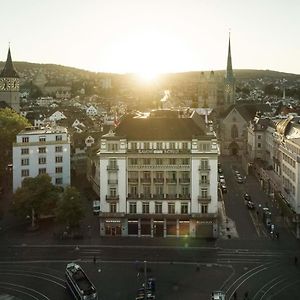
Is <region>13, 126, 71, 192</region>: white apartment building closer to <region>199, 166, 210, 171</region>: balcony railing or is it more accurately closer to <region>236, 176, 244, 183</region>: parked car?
<region>199, 166, 210, 171</region>: balcony railing

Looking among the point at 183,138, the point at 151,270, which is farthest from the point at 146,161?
the point at 151,270

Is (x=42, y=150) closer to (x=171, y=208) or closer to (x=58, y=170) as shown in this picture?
(x=58, y=170)

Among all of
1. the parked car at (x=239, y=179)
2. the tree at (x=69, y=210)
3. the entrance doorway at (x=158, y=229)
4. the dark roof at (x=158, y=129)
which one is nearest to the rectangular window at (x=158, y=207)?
the entrance doorway at (x=158, y=229)

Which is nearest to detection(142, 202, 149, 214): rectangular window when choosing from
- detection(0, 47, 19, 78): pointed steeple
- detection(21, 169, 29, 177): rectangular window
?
detection(21, 169, 29, 177): rectangular window

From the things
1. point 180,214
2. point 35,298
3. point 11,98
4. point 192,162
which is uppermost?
point 11,98

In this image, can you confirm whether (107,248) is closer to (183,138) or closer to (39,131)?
(183,138)

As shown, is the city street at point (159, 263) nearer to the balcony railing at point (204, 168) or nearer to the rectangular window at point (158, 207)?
the rectangular window at point (158, 207)

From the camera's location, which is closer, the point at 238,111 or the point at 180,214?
the point at 180,214

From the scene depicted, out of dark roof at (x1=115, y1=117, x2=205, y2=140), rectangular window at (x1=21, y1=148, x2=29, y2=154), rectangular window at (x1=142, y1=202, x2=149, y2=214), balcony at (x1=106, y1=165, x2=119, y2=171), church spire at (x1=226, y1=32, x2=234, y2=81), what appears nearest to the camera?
rectangular window at (x1=142, y1=202, x2=149, y2=214)
